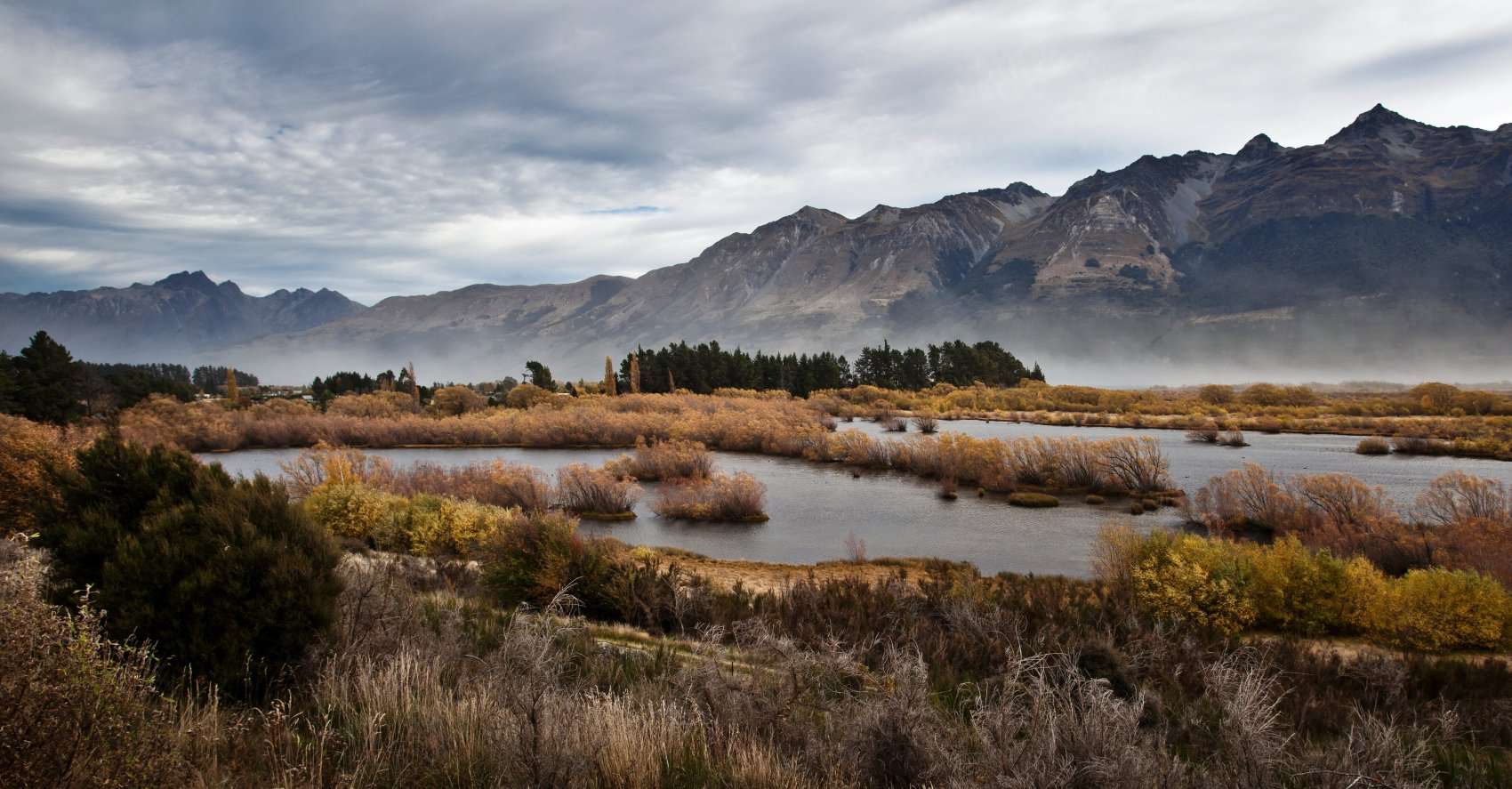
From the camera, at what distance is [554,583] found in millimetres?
11172

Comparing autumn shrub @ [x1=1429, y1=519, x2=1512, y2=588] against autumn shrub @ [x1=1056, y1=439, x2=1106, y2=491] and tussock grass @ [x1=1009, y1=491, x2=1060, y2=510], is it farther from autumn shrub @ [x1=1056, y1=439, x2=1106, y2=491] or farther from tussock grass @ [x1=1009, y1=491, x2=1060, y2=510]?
autumn shrub @ [x1=1056, y1=439, x2=1106, y2=491]

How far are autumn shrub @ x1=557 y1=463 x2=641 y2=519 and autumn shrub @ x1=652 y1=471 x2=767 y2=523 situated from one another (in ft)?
3.53

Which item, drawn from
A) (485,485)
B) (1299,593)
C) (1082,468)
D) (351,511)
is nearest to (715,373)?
(1082,468)

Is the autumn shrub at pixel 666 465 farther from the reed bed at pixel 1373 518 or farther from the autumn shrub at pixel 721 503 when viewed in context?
the reed bed at pixel 1373 518

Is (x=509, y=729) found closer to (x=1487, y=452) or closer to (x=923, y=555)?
(x=923, y=555)

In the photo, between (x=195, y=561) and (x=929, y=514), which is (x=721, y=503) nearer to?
(x=929, y=514)

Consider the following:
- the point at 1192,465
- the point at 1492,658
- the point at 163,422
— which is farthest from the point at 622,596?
the point at 163,422

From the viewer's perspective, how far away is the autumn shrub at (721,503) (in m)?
22.9

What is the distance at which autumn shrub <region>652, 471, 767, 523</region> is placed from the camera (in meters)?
22.9

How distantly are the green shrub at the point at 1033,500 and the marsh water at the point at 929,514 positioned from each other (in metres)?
0.38

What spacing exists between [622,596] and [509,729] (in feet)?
21.5

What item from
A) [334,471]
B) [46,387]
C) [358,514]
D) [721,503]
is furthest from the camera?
[46,387]

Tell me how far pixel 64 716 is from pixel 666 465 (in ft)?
91.8

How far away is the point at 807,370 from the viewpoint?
295 ft
